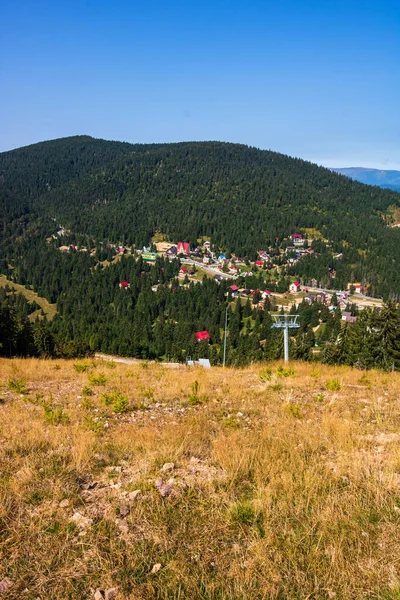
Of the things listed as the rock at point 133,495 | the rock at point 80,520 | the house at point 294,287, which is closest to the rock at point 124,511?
the rock at point 133,495

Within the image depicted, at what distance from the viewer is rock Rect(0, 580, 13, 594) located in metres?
2.73

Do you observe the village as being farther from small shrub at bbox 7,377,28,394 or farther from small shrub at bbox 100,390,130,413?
small shrub at bbox 100,390,130,413

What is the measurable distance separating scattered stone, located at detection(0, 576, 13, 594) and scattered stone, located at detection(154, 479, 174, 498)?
1.63 metres

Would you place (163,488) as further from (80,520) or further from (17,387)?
(17,387)

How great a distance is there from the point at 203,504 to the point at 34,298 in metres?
129

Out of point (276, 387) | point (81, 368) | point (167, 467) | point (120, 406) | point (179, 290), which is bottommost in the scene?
point (179, 290)

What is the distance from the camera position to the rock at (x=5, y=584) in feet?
8.96

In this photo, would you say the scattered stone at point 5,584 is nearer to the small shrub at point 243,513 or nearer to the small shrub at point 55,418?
the small shrub at point 243,513

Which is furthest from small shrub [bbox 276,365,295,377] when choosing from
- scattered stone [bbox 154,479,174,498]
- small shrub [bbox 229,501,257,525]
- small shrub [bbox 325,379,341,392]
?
small shrub [bbox 229,501,257,525]

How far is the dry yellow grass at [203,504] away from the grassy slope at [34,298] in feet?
343

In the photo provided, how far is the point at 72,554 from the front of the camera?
10.1 feet

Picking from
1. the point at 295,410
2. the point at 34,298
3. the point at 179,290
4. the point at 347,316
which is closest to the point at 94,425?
the point at 295,410

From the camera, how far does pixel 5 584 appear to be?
2.75m

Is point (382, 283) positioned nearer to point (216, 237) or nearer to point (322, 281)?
point (322, 281)
